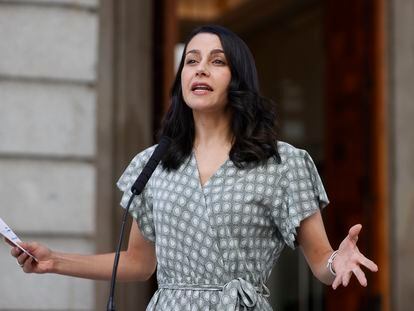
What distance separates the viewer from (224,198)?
3795mm

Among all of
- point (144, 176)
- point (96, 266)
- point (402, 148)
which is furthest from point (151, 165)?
point (402, 148)

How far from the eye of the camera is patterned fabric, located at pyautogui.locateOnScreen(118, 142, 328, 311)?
3789 mm

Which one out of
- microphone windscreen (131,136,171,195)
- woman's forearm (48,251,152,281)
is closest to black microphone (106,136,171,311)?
microphone windscreen (131,136,171,195)

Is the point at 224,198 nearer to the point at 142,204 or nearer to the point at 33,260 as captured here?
the point at 142,204

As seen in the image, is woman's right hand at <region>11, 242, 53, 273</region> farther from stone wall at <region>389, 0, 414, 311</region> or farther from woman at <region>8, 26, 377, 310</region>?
stone wall at <region>389, 0, 414, 311</region>

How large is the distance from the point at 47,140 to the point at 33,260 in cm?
365

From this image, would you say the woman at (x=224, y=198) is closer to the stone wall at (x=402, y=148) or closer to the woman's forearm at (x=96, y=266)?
the woman's forearm at (x=96, y=266)

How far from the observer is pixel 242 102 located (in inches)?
154

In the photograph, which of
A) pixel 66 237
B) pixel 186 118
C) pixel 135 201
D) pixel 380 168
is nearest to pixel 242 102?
pixel 186 118

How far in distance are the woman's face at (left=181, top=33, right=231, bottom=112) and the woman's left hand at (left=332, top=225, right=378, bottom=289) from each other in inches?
25.5

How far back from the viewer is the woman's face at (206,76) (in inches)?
153

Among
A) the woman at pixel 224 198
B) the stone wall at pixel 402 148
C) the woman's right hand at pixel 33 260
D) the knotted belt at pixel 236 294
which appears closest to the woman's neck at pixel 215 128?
the woman at pixel 224 198

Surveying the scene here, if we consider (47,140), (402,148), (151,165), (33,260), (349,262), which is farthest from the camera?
(402,148)

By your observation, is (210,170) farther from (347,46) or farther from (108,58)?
(347,46)
